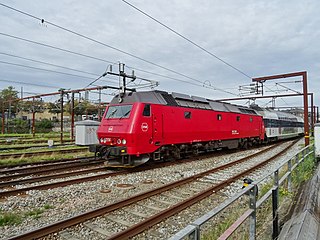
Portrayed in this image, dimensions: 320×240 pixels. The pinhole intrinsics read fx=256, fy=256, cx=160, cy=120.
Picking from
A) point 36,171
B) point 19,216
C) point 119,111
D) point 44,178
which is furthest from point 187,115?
point 19,216

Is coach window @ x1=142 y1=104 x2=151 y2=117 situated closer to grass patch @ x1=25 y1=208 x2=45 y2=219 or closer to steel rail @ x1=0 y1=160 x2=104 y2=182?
steel rail @ x1=0 y1=160 x2=104 y2=182

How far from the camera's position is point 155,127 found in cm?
1112

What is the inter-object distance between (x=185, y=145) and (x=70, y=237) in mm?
9184

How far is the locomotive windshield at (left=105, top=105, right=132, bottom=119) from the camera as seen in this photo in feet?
35.7

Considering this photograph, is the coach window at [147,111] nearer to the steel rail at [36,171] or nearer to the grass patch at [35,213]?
the steel rail at [36,171]

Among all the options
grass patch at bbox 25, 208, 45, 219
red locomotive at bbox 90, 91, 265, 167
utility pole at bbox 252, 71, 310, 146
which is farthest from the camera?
utility pole at bbox 252, 71, 310, 146

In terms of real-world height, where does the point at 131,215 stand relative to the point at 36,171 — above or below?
below

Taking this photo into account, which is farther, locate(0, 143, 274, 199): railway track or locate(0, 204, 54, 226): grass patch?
locate(0, 143, 274, 199): railway track

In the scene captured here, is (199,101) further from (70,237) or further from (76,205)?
(70,237)

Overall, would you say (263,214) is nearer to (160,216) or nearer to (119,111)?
(160,216)

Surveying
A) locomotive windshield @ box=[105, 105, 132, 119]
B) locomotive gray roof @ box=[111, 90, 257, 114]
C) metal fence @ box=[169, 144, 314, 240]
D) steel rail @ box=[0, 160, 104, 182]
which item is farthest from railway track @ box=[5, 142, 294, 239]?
steel rail @ box=[0, 160, 104, 182]

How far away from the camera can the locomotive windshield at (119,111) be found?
35.7ft

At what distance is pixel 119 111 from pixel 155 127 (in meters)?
1.75

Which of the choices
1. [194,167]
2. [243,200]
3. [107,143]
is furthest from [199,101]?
[243,200]
